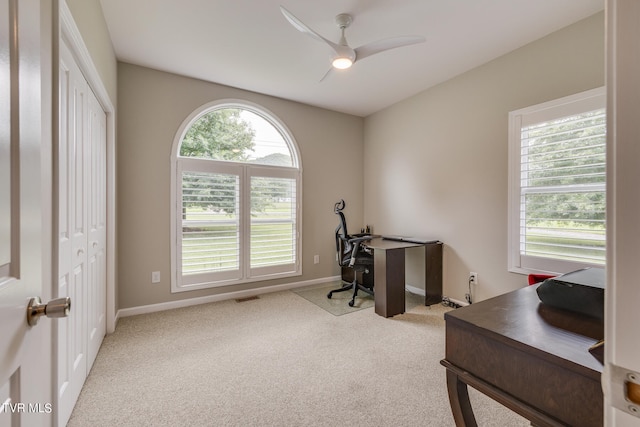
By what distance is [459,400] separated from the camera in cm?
98

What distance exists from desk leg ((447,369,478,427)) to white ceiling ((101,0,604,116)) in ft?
7.83

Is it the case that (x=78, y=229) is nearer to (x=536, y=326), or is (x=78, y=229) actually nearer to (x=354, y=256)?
(x=536, y=326)

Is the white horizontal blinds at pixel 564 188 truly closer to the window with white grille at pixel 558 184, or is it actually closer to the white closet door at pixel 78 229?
the window with white grille at pixel 558 184

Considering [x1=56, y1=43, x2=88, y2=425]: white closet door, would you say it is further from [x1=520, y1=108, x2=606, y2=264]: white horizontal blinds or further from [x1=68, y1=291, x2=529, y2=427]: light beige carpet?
[x1=520, y1=108, x2=606, y2=264]: white horizontal blinds

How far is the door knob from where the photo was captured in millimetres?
624

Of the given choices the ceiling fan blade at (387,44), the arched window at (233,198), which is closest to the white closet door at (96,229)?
the arched window at (233,198)

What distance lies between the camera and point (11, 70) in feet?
1.84

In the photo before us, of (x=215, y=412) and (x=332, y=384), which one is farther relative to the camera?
(x=332, y=384)

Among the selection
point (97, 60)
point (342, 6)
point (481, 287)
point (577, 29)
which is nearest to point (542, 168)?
point (577, 29)

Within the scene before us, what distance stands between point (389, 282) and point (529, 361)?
88.1 inches

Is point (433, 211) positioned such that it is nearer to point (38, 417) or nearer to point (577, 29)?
point (577, 29)

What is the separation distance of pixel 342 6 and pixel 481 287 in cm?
292

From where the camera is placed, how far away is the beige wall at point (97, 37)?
1.58 m

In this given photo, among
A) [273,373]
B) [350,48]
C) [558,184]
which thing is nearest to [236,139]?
[350,48]
